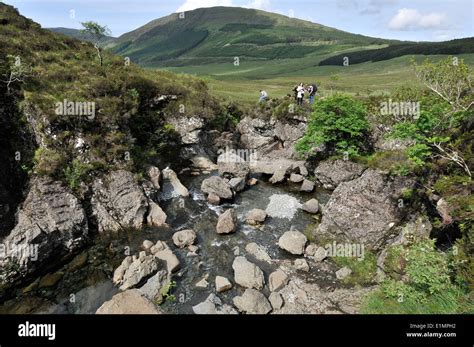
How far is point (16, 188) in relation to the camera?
2575 cm

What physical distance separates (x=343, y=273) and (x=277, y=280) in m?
4.97

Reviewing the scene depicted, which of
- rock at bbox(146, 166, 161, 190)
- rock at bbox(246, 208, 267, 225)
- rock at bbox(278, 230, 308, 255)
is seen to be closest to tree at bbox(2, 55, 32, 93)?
rock at bbox(146, 166, 161, 190)

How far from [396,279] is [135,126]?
35200 mm

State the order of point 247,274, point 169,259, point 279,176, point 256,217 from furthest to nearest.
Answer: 1. point 279,176
2. point 256,217
3. point 169,259
4. point 247,274

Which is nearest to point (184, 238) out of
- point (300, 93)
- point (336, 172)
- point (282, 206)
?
point (282, 206)

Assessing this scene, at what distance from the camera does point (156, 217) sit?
2941cm

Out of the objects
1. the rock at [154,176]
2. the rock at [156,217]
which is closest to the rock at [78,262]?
the rock at [156,217]

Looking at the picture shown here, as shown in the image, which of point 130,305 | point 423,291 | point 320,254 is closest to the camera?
point 423,291

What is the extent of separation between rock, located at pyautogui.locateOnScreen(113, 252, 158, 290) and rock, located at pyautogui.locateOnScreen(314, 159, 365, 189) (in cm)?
2268

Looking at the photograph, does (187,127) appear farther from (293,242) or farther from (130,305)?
(130,305)

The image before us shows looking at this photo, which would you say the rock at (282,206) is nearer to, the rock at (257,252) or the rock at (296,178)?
the rock at (296,178)

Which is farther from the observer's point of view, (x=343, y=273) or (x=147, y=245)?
(x=147, y=245)

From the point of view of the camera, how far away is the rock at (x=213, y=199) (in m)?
33.5

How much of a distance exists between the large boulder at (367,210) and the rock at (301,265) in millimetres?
4471
